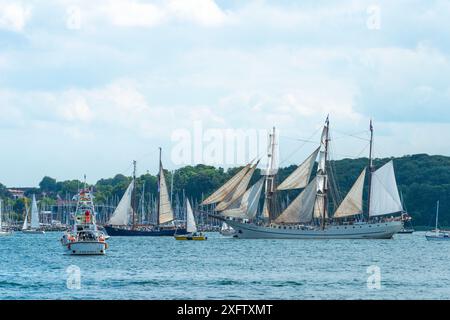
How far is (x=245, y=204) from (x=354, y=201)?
40.7 ft

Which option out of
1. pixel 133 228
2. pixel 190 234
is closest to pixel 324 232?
pixel 190 234

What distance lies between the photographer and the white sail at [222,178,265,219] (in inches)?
4491

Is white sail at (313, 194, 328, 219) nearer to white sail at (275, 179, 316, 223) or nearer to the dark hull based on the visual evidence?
white sail at (275, 179, 316, 223)

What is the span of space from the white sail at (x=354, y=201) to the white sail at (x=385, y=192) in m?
1.77

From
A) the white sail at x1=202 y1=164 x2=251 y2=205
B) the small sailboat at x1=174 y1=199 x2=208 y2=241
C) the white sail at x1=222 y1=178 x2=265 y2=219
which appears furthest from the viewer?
the small sailboat at x1=174 y1=199 x2=208 y2=241

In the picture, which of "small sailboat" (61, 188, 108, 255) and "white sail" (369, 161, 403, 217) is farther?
"white sail" (369, 161, 403, 217)

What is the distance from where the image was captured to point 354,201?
111 metres

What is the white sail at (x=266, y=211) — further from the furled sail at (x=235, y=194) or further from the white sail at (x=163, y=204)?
the white sail at (x=163, y=204)

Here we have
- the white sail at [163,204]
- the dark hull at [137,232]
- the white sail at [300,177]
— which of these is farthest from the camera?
the dark hull at [137,232]

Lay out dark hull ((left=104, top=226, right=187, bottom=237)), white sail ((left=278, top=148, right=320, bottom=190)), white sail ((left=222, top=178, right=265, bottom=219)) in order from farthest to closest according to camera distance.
→ dark hull ((left=104, top=226, right=187, bottom=237)) → white sail ((left=278, top=148, right=320, bottom=190)) → white sail ((left=222, top=178, right=265, bottom=219))

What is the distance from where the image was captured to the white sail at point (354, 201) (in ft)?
361

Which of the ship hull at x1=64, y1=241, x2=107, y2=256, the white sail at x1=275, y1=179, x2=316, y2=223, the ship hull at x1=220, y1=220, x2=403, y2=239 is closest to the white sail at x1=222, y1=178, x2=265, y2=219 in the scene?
the white sail at x1=275, y1=179, x2=316, y2=223

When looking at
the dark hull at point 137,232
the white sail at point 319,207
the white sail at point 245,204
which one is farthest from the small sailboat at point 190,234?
the white sail at point 319,207
